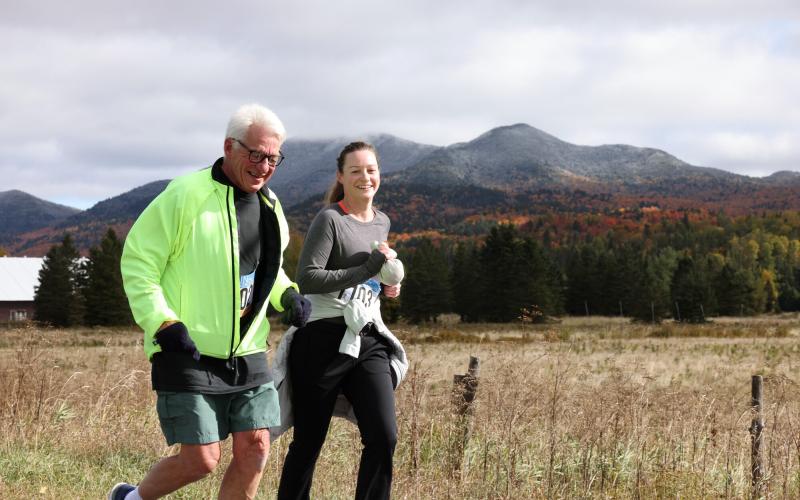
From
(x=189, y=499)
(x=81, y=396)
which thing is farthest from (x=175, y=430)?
(x=81, y=396)

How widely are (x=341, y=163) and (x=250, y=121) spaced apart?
2.92ft

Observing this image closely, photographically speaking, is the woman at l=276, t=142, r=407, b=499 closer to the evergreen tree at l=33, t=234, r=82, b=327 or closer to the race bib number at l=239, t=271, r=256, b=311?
the race bib number at l=239, t=271, r=256, b=311

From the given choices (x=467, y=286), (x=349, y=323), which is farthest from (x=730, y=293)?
(x=349, y=323)

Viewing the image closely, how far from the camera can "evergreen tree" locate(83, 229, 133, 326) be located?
57.4 m

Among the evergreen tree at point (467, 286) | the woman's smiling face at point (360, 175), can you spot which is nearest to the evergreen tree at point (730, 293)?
the evergreen tree at point (467, 286)

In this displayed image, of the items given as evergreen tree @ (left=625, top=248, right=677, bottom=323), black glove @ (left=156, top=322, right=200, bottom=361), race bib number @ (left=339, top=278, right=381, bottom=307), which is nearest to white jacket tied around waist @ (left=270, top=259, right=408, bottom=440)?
race bib number @ (left=339, top=278, right=381, bottom=307)

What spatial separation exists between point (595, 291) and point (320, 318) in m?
76.6

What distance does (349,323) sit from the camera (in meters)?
3.62

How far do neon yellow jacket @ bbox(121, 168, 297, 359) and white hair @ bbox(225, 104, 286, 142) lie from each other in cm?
21

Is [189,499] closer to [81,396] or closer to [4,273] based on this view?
[81,396]

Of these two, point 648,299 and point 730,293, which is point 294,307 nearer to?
point 648,299

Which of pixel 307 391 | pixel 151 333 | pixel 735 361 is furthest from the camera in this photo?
pixel 735 361

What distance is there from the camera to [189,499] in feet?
14.0

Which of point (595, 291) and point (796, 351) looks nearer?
point (796, 351)
